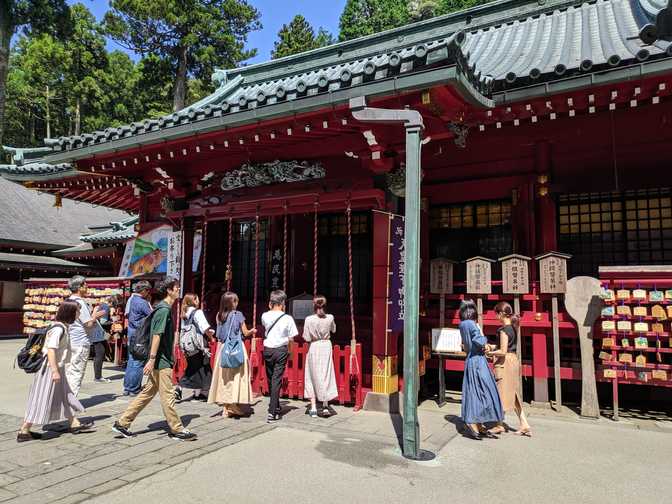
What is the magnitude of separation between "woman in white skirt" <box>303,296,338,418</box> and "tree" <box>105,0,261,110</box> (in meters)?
26.5

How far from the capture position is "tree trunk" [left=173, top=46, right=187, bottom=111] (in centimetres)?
2948

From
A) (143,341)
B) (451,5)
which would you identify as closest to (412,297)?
(143,341)

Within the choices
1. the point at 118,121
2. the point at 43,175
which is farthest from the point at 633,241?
the point at 118,121

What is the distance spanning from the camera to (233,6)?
30.1 meters

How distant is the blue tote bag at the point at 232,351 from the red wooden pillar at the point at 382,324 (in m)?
1.99

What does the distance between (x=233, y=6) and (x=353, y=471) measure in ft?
105

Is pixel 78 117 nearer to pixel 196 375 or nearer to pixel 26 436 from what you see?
pixel 196 375

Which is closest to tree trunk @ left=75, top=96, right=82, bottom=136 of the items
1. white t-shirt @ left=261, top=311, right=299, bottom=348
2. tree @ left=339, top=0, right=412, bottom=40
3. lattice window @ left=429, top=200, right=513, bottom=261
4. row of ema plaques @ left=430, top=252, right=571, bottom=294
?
tree @ left=339, top=0, right=412, bottom=40

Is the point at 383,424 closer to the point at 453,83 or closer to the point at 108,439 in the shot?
the point at 108,439

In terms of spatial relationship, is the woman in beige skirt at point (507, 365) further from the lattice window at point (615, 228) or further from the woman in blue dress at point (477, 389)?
the lattice window at point (615, 228)

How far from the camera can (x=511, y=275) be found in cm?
729

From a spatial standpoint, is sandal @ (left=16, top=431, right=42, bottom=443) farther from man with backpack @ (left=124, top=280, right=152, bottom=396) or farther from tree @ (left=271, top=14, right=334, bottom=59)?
tree @ (left=271, top=14, right=334, bottom=59)

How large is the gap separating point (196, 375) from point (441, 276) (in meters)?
4.32

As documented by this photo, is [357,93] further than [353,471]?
Yes
